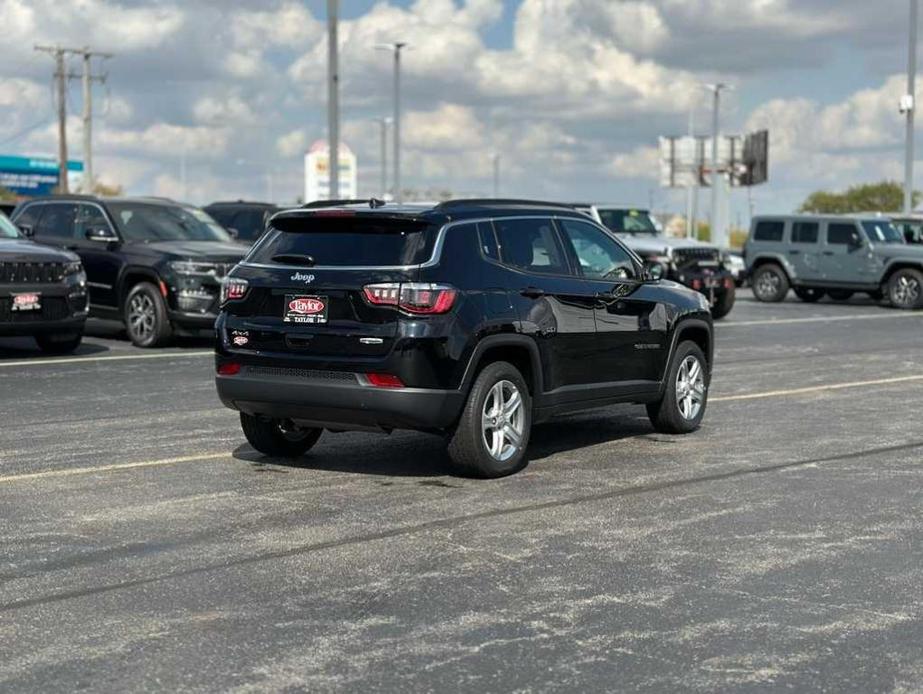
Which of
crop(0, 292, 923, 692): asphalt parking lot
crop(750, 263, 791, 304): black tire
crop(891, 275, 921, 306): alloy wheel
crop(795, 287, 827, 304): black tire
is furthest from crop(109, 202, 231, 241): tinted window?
crop(795, 287, 827, 304): black tire

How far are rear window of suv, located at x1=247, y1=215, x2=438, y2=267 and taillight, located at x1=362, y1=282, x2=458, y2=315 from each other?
0.53 ft

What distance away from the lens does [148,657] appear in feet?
16.5

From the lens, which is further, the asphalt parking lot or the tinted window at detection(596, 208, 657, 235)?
the tinted window at detection(596, 208, 657, 235)

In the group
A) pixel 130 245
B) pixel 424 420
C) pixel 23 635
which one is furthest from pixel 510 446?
pixel 130 245

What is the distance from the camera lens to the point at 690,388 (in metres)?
10.8

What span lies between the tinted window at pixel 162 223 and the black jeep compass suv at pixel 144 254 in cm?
1

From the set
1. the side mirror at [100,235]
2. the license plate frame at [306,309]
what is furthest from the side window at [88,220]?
the license plate frame at [306,309]

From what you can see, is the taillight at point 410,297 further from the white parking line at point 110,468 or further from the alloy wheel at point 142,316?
the alloy wheel at point 142,316

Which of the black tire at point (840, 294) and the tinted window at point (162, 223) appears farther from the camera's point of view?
the black tire at point (840, 294)

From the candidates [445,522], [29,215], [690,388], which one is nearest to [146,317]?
[29,215]

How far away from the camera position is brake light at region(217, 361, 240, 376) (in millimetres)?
8758

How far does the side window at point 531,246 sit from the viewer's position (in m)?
8.99

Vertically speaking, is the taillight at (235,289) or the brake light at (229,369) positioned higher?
the taillight at (235,289)

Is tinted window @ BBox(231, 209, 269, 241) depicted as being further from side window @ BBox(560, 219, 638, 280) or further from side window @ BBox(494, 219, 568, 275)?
side window @ BBox(494, 219, 568, 275)
